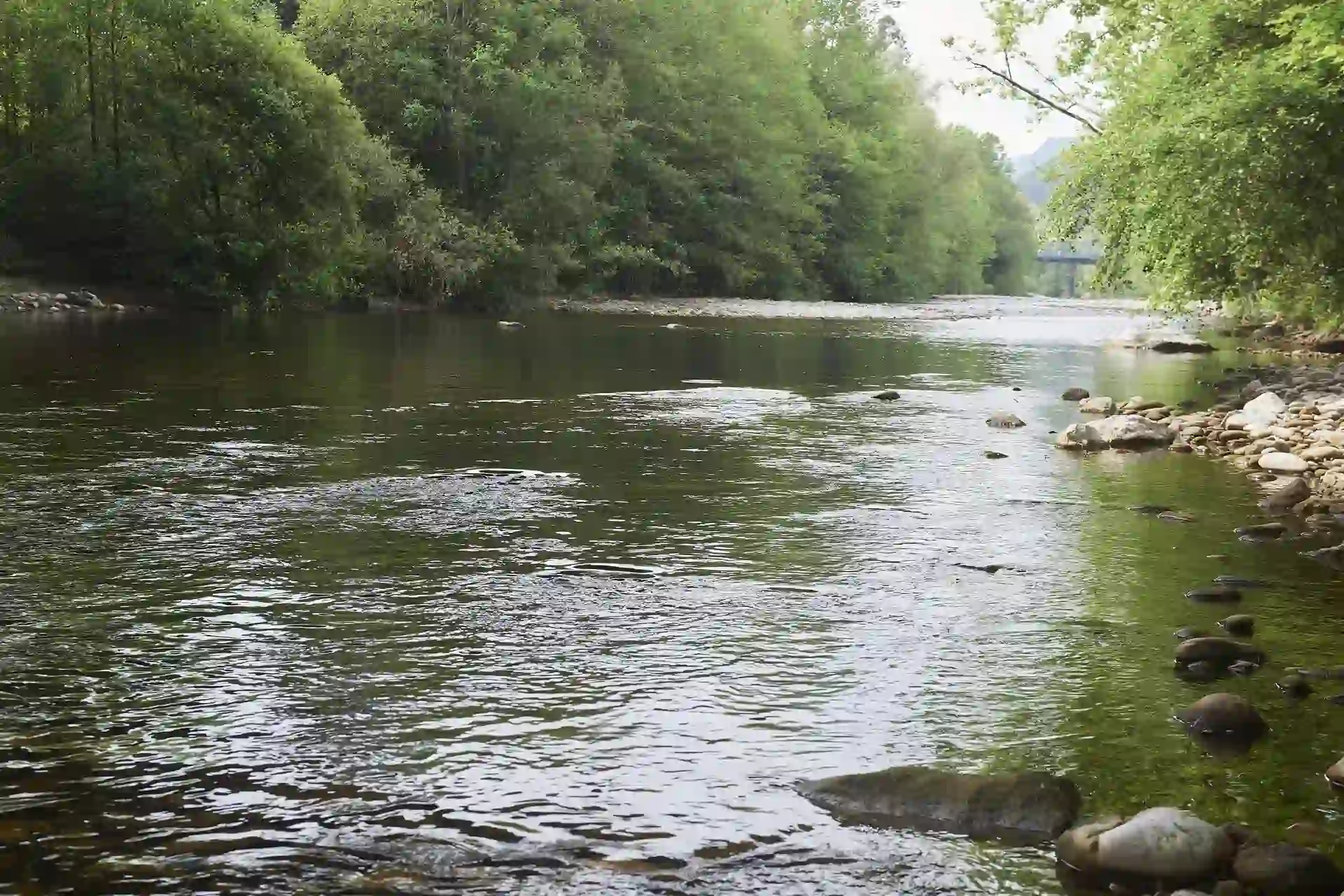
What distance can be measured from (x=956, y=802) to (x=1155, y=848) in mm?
828

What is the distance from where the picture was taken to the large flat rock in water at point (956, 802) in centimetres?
573

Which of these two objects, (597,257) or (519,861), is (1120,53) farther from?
(597,257)

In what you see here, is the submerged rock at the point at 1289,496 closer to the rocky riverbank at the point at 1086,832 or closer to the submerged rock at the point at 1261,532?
the submerged rock at the point at 1261,532

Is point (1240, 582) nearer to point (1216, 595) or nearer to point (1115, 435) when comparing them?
point (1216, 595)

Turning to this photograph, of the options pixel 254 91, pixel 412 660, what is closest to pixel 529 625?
pixel 412 660

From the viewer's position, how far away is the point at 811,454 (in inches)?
651

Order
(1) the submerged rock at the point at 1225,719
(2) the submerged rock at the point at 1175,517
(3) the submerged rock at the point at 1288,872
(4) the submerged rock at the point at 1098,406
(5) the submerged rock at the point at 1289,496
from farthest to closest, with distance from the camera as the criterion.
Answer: (4) the submerged rock at the point at 1098,406
(5) the submerged rock at the point at 1289,496
(2) the submerged rock at the point at 1175,517
(1) the submerged rock at the point at 1225,719
(3) the submerged rock at the point at 1288,872

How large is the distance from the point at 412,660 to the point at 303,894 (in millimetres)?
2817

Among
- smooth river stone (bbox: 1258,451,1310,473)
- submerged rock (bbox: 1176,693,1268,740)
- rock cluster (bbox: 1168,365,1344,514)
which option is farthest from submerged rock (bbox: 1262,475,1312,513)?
submerged rock (bbox: 1176,693,1268,740)

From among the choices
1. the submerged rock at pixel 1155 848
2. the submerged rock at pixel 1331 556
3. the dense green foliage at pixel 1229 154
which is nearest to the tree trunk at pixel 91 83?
the dense green foliage at pixel 1229 154

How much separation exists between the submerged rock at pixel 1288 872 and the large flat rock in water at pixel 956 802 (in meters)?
0.73

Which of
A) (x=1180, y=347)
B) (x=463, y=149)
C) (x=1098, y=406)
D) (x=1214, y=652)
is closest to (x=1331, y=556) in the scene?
(x=1214, y=652)

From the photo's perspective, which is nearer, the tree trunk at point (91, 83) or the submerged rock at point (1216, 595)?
the submerged rock at point (1216, 595)

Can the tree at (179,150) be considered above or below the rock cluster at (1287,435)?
above
